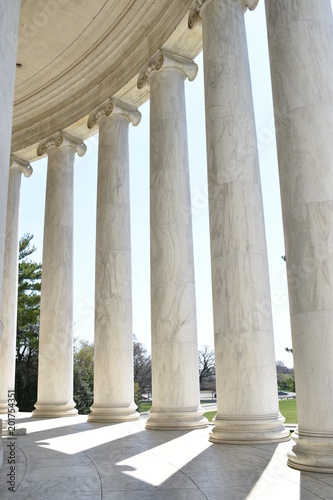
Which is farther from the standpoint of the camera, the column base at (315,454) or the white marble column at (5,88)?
the column base at (315,454)

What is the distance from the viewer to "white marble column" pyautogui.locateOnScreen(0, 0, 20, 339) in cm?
15912

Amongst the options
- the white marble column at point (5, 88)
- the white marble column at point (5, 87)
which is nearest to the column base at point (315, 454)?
the white marble column at point (5, 88)

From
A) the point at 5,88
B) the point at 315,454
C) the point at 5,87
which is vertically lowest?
the point at 315,454

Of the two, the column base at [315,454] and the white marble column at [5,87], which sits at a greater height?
the white marble column at [5,87]

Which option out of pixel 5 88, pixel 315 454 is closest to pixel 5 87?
pixel 5 88

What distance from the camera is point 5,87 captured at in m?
169

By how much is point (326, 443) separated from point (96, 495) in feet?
296

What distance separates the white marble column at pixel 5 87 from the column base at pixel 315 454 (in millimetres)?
135862

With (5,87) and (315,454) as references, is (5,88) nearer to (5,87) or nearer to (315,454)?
(5,87)

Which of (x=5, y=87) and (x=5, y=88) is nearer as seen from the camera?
(x=5, y=87)

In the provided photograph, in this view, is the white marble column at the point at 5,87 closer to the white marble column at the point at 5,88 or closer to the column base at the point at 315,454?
the white marble column at the point at 5,88

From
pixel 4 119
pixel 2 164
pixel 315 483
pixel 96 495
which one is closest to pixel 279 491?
pixel 315 483

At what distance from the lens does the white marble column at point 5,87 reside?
15912cm

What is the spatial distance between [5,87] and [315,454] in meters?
178
